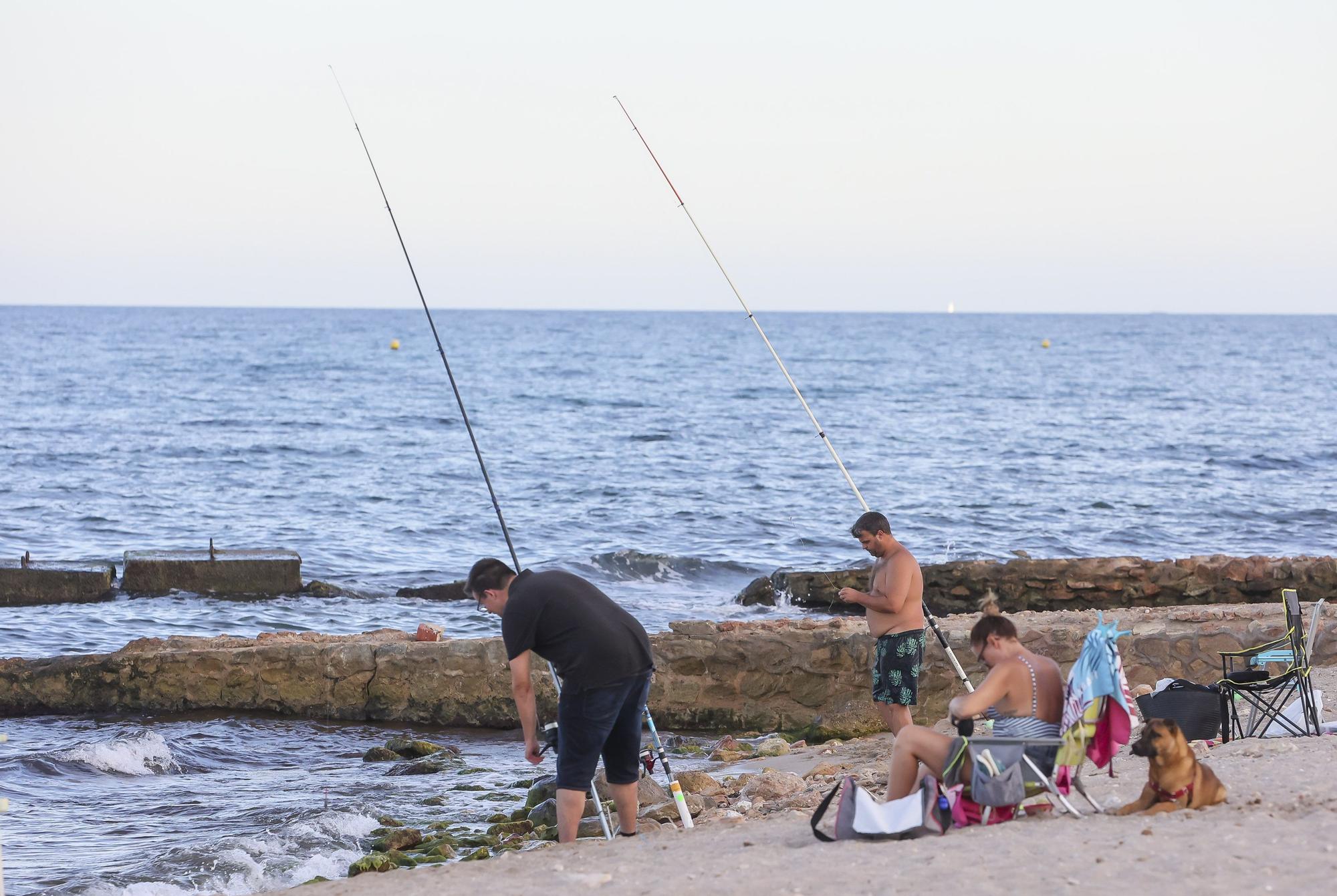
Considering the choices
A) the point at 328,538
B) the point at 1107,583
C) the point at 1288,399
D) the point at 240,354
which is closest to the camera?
the point at 1107,583

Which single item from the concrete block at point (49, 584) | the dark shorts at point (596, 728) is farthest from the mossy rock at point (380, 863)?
the concrete block at point (49, 584)

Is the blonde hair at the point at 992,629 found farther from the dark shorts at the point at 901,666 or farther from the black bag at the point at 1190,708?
the black bag at the point at 1190,708

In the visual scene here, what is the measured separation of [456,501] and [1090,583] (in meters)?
13.5

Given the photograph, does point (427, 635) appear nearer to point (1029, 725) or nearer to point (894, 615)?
point (894, 615)

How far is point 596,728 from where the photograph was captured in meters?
5.46

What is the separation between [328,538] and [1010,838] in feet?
52.5

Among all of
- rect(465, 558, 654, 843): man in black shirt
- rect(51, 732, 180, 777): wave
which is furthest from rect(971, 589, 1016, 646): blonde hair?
rect(51, 732, 180, 777): wave

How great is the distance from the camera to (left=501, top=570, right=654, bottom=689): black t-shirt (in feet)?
17.3

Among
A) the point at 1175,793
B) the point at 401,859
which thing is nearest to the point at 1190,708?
the point at 1175,793

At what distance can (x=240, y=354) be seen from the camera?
246 ft

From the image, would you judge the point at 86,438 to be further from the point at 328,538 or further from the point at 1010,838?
the point at 1010,838

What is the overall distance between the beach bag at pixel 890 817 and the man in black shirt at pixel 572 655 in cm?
100

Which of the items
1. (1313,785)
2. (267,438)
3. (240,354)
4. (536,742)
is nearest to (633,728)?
(536,742)

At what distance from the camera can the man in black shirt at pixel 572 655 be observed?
528cm
